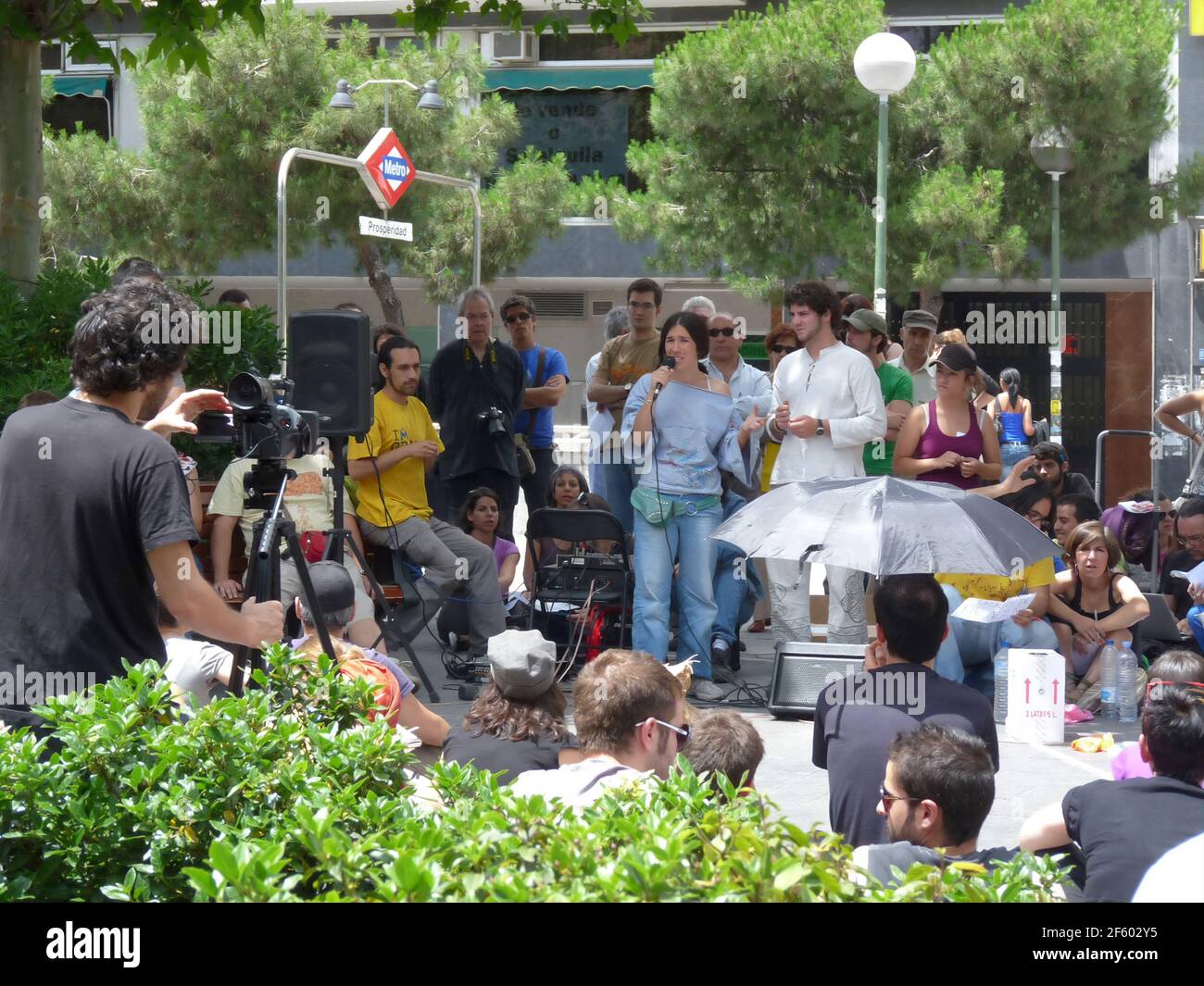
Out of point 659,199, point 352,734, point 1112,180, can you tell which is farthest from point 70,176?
point 352,734

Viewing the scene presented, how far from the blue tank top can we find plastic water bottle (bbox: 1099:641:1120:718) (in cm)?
388

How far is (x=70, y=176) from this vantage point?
75.9 feet

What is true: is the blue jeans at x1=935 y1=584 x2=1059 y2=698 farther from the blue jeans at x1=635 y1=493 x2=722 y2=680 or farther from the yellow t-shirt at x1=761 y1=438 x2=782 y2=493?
the yellow t-shirt at x1=761 y1=438 x2=782 y2=493

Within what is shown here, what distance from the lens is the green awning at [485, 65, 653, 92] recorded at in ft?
90.9

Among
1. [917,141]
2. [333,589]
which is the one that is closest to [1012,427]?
[333,589]

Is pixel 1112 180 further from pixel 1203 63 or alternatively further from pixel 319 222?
pixel 319 222

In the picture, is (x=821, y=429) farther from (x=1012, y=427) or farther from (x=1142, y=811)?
(x=1142, y=811)

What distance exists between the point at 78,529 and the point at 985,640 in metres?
6.09

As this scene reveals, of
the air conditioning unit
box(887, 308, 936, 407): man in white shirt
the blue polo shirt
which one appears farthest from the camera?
the air conditioning unit

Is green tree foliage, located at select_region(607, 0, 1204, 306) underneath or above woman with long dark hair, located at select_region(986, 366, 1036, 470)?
above

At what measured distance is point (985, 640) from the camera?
347 inches

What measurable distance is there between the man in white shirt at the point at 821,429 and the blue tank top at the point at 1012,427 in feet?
13.0

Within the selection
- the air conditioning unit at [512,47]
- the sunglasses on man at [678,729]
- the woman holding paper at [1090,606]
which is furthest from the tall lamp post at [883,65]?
the air conditioning unit at [512,47]

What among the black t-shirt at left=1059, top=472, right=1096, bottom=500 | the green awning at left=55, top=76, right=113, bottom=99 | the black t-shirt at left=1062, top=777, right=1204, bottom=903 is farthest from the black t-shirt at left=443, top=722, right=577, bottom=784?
the green awning at left=55, top=76, right=113, bottom=99
